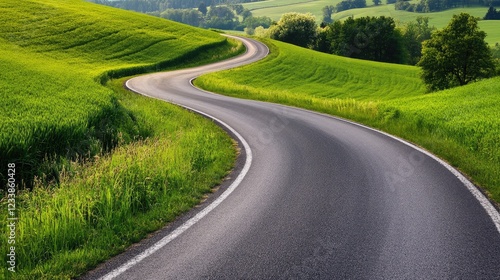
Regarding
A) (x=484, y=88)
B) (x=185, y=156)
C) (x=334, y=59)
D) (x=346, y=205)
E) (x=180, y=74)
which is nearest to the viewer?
(x=346, y=205)

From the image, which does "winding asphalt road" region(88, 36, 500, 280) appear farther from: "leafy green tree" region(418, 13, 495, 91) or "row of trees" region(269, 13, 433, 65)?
"row of trees" region(269, 13, 433, 65)

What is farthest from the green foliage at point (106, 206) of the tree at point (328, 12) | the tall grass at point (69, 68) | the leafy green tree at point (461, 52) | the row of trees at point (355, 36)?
the tree at point (328, 12)

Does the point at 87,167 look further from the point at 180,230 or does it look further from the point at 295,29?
the point at 295,29

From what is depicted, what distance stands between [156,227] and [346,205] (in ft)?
11.4

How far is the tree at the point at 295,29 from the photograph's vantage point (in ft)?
296

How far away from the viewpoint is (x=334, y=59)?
67438 mm

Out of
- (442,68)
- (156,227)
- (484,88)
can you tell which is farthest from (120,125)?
(442,68)

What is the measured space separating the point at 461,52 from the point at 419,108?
2184 centimetres

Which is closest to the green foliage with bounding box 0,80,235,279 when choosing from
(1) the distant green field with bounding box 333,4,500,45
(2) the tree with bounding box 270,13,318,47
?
(2) the tree with bounding box 270,13,318,47

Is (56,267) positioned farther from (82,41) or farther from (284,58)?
(284,58)

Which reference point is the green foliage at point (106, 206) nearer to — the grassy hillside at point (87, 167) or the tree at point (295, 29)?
the grassy hillside at point (87, 167)

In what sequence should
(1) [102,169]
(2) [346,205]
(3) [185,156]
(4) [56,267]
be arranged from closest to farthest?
(4) [56,267], (2) [346,205], (1) [102,169], (3) [185,156]

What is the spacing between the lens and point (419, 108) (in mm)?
19047

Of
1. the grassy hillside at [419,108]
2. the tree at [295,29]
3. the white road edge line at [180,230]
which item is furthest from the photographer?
the tree at [295,29]
